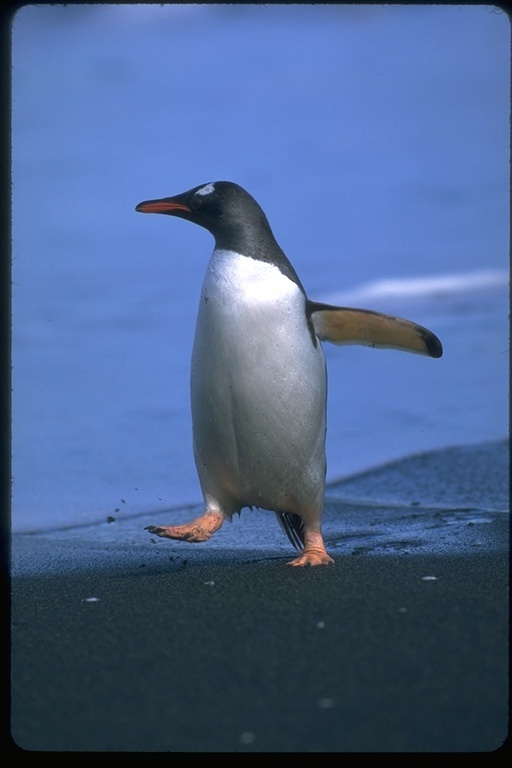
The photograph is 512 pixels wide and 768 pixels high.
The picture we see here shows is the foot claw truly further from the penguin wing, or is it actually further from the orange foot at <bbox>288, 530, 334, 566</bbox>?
the penguin wing

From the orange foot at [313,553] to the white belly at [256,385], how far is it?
0.31 feet

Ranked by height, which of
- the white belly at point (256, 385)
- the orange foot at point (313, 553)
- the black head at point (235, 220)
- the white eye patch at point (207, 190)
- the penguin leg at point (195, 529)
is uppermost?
the white eye patch at point (207, 190)

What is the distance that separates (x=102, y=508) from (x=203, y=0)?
2840 mm

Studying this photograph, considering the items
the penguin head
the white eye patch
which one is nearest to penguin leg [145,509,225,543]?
the penguin head

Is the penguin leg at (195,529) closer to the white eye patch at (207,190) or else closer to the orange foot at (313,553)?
the orange foot at (313,553)

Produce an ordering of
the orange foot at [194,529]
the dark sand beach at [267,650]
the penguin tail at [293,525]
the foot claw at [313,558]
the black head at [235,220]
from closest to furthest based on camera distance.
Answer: the dark sand beach at [267,650] → the orange foot at [194,529] → the foot claw at [313,558] → the black head at [235,220] → the penguin tail at [293,525]

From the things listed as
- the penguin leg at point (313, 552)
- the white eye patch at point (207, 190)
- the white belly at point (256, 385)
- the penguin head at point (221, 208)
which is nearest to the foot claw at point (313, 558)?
the penguin leg at point (313, 552)

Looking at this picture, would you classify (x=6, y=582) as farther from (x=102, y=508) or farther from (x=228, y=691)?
(x=102, y=508)

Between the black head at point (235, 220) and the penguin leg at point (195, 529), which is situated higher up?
the black head at point (235, 220)

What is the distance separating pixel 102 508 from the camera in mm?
4914

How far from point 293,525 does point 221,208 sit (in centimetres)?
100

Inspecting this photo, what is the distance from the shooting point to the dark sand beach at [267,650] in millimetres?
1754

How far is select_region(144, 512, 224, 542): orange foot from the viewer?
2857 millimetres
